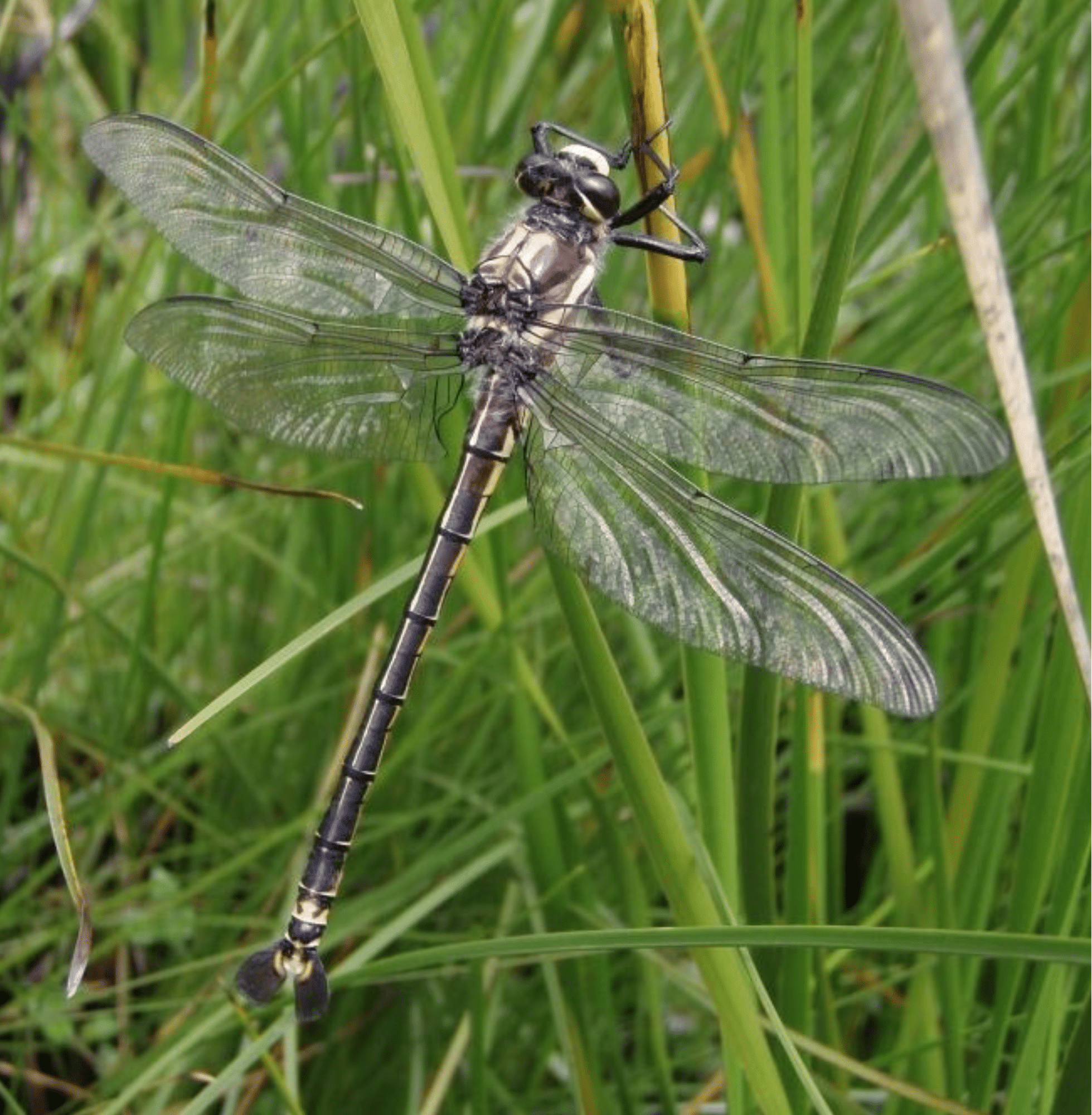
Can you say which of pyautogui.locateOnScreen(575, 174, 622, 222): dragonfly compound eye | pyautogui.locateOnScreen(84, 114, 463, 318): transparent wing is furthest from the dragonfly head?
pyautogui.locateOnScreen(84, 114, 463, 318): transparent wing

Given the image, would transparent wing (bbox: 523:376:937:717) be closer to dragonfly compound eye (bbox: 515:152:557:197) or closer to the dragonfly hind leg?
dragonfly compound eye (bbox: 515:152:557:197)

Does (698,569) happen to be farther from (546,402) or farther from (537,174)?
(537,174)

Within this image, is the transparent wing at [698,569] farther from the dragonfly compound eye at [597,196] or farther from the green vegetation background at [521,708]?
the dragonfly compound eye at [597,196]

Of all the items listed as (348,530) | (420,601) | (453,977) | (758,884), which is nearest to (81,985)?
(453,977)

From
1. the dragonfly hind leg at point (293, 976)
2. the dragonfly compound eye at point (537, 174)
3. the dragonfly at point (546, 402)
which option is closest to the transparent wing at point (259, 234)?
the dragonfly at point (546, 402)

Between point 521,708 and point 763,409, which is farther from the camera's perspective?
point 521,708

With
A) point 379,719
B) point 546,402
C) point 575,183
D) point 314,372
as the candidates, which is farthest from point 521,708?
point 575,183

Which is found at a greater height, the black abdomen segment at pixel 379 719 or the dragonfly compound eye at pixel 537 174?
the dragonfly compound eye at pixel 537 174

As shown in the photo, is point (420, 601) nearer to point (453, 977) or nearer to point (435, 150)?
point (435, 150)
